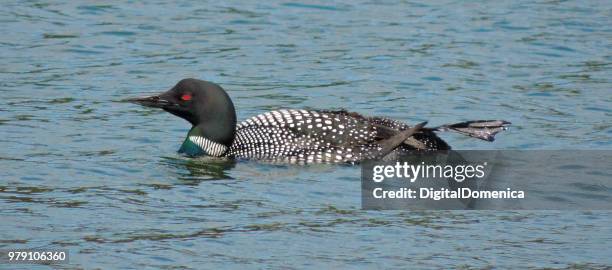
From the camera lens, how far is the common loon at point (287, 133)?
10125 millimetres

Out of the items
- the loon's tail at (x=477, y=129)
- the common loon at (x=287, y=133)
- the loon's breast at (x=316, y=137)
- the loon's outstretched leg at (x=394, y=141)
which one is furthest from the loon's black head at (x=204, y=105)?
the loon's tail at (x=477, y=129)

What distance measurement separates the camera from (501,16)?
1520 centimetres

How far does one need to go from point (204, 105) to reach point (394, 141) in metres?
1.34

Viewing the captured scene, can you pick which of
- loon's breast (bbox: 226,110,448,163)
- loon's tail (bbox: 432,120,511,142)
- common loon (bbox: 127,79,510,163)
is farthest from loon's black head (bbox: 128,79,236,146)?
loon's tail (bbox: 432,120,511,142)

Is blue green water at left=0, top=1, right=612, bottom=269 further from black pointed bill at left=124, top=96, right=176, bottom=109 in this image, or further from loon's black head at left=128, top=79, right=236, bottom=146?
black pointed bill at left=124, top=96, right=176, bottom=109

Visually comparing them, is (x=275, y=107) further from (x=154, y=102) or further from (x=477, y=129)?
(x=477, y=129)

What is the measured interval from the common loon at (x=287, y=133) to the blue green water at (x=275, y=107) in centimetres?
18

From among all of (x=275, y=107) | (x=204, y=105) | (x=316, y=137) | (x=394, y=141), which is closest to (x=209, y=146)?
(x=204, y=105)

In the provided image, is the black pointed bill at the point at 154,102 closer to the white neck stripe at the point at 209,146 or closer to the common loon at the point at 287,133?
the common loon at the point at 287,133

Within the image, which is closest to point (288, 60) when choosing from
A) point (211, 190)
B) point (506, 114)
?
point (506, 114)

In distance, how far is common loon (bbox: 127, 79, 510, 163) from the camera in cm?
1012

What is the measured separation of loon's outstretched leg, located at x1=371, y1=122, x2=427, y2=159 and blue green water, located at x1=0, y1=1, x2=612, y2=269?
27 cm

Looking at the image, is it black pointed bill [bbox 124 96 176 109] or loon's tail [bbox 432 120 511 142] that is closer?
loon's tail [bbox 432 120 511 142]

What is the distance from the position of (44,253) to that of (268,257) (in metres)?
1.15
